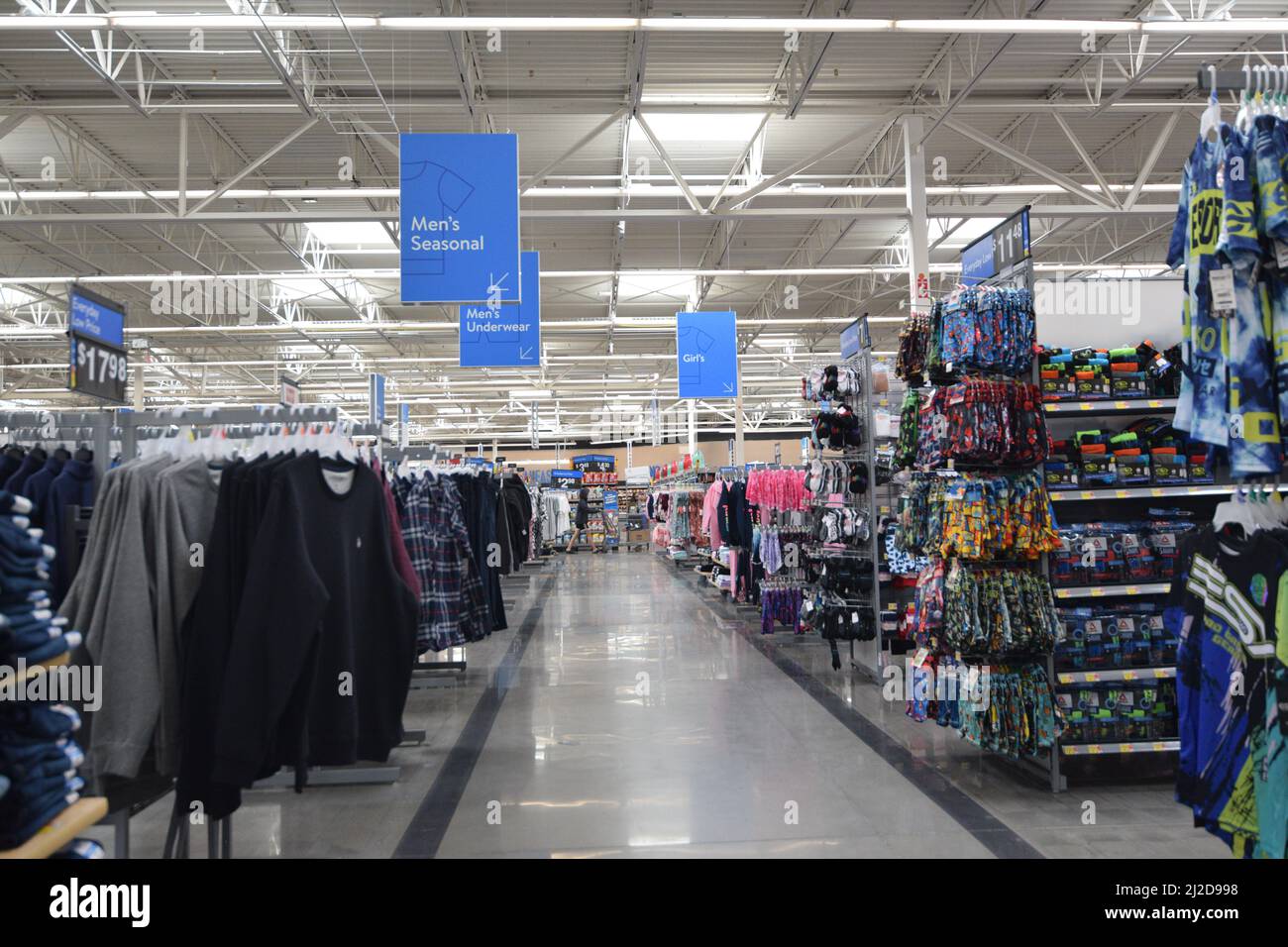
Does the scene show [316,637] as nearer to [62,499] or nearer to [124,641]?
[124,641]

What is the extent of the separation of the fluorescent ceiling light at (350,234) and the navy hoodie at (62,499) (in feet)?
36.7

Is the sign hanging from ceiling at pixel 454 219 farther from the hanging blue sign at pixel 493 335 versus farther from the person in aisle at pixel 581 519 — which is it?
the person in aisle at pixel 581 519

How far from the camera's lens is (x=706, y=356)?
1277cm

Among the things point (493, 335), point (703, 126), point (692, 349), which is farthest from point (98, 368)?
point (692, 349)

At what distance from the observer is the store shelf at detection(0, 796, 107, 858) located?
4.93 ft

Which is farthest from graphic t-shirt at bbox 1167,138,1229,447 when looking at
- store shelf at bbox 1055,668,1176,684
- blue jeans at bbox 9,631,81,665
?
blue jeans at bbox 9,631,81,665

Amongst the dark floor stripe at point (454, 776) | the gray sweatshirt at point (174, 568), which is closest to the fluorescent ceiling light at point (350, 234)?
the dark floor stripe at point (454, 776)

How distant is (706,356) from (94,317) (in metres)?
9.71

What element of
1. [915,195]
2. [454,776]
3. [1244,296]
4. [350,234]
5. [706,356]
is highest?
[350,234]

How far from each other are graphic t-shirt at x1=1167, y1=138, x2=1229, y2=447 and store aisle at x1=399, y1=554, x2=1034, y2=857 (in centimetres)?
193

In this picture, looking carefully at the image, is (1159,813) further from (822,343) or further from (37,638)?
(822,343)

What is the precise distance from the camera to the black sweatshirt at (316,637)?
8.37ft

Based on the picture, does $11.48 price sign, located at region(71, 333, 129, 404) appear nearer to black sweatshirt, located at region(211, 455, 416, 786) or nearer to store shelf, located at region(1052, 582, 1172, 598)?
black sweatshirt, located at region(211, 455, 416, 786)
